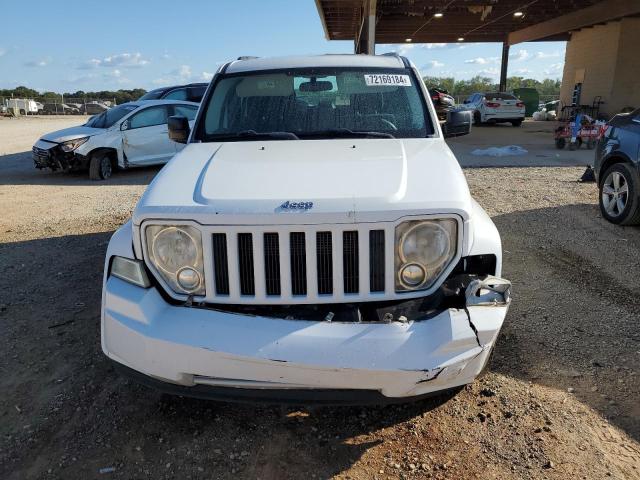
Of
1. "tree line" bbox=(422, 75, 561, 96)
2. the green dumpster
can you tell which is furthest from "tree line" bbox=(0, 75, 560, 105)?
the green dumpster

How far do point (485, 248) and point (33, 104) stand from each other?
55.1 metres

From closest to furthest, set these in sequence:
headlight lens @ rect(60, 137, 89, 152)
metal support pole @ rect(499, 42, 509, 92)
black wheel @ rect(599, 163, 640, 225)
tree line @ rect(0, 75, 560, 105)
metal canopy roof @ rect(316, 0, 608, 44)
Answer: black wheel @ rect(599, 163, 640, 225) → headlight lens @ rect(60, 137, 89, 152) → metal canopy roof @ rect(316, 0, 608, 44) → metal support pole @ rect(499, 42, 509, 92) → tree line @ rect(0, 75, 560, 105)

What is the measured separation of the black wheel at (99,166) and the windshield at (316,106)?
25.3 ft

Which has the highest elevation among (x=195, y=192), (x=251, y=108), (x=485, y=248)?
(x=251, y=108)

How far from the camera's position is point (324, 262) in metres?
2.43

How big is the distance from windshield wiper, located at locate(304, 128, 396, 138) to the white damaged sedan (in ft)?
27.8

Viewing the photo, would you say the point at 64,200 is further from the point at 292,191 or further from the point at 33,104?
the point at 33,104

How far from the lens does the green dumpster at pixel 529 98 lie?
34594mm

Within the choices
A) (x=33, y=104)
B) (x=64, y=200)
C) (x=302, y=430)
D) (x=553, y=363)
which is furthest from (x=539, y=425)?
(x=33, y=104)

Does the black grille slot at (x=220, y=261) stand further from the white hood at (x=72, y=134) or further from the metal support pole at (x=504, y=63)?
the metal support pole at (x=504, y=63)

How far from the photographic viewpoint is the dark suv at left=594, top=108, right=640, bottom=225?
617cm

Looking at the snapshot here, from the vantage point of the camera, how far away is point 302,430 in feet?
9.16

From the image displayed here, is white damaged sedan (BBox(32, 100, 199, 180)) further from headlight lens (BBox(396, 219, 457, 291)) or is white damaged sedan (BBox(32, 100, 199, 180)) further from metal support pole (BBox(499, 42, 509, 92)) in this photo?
metal support pole (BBox(499, 42, 509, 92))

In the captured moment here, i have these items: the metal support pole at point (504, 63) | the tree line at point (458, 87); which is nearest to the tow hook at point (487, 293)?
the metal support pole at point (504, 63)
